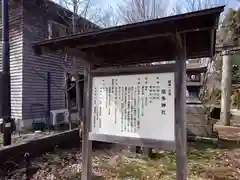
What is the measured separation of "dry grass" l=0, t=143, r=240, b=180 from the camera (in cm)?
465

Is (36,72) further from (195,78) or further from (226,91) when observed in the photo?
(226,91)

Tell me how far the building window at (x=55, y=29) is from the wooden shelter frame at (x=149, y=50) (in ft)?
23.7

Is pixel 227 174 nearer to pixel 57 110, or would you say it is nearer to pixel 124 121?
pixel 124 121

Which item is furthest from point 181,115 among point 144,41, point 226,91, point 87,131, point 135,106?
point 226,91

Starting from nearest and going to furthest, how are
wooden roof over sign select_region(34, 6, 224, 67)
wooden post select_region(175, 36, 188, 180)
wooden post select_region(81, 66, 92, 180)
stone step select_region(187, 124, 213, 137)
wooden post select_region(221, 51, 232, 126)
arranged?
1. wooden roof over sign select_region(34, 6, 224, 67)
2. wooden post select_region(175, 36, 188, 180)
3. wooden post select_region(81, 66, 92, 180)
4. stone step select_region(187, 124, 213, 137)
5. wooden post select_region(221, 51, 232, 126)

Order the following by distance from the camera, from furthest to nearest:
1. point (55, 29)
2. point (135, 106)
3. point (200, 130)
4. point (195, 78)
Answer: point (55, 29) → point (195, 78) → point (200, 130) → point (135, 106)

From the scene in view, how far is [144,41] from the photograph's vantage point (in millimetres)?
3629

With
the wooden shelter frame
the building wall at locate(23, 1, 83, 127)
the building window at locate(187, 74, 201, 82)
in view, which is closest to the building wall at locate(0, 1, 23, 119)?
the building wall at locate(23, 1, 83, 127)

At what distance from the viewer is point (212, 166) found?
5.25 meters

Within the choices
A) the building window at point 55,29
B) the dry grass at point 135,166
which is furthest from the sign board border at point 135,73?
the building window at point 55,29

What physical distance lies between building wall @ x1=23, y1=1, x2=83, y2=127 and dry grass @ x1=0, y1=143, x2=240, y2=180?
408 centimetres

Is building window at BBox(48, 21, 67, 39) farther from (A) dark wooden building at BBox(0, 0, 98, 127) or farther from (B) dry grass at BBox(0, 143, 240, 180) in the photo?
(B) dry grass at BBox(0, 143, 240, 180)

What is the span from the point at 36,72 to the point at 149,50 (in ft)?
23.6

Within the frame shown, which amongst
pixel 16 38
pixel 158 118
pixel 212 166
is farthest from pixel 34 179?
pixel 16 38
